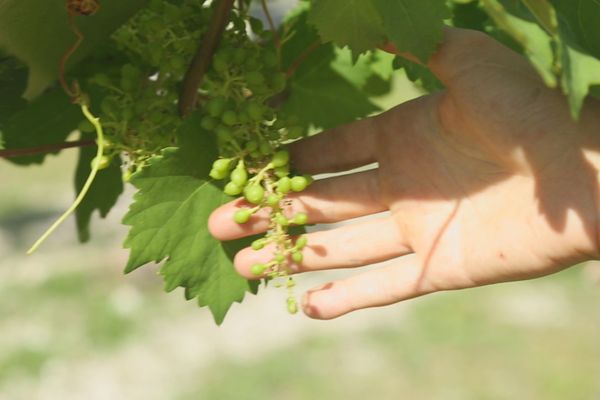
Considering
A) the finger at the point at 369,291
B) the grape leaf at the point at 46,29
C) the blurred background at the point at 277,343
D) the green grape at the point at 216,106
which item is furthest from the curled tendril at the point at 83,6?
the blurred background at the point at 277,343

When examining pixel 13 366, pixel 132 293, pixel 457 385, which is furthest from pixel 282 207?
pixel 132 293

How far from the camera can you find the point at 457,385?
3.77 m

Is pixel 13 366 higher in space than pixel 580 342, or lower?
higher

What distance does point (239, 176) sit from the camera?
3.44ft

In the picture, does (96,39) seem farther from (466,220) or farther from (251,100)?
(466,220)

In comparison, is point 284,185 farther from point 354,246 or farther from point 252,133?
point 354,246

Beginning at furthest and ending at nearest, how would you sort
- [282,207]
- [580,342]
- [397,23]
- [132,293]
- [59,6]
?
[132,293] < [580,342] < [282,207] < [59,6] < [397,23]

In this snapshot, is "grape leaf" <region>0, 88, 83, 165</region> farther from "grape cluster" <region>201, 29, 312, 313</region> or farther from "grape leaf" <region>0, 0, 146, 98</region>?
"grape cluster" <region>201, 29, 312, 313</region>

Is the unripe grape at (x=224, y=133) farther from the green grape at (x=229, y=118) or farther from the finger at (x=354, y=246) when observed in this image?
the finger at (x=354, y=246)

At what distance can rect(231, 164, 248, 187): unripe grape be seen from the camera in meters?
1.05

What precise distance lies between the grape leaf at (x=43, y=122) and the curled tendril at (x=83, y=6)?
0.89ft

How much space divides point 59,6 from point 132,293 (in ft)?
12.0

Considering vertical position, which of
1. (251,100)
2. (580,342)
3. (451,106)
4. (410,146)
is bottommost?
(580,342)

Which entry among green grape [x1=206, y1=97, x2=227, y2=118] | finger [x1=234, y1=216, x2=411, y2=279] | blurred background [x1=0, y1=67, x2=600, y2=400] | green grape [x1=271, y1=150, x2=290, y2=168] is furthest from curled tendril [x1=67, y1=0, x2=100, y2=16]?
blurred background [x1=0, y1=67, x2=600, y2=400]
